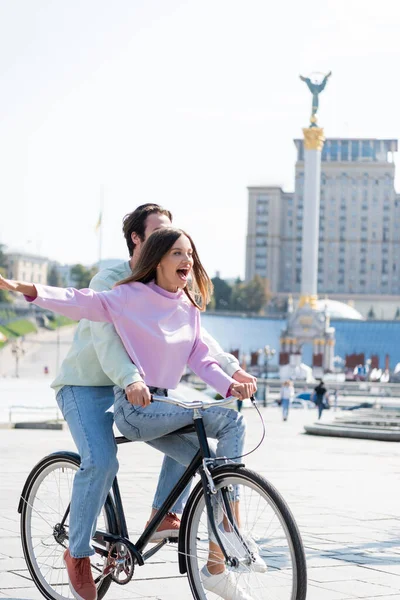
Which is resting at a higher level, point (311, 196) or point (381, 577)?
point (311, 196)

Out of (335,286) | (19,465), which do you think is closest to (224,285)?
(335,286)

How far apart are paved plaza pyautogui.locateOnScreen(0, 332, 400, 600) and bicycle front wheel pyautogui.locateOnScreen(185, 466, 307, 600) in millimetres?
626

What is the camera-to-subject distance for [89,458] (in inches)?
156

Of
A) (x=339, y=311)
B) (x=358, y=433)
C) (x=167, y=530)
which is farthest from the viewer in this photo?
(x=339, y=311)

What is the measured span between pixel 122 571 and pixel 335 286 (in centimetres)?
14319

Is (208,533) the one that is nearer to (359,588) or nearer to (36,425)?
(359,588)

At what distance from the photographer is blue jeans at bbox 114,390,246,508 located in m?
3.74

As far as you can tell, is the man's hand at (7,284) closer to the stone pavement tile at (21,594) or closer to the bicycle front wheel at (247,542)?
the bicycle front wheel at (247,542)

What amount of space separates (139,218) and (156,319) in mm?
650

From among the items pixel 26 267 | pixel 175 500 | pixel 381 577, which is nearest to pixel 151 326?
pixel 175 500

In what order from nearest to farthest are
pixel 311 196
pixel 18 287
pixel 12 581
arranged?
pixel 18 287 < pixel 12 581 < pixel 311 196

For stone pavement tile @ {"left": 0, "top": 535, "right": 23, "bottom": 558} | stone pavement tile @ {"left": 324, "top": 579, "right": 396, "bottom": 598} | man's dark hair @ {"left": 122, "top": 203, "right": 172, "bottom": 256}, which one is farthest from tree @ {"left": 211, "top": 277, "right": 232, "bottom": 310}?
man's dark hair @ {"left": 122, "top": 203, "right": 172, "bottom": 256}

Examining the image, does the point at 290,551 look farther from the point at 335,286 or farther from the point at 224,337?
the point at 335,286

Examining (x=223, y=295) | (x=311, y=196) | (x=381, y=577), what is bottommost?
(x=381, y=577)
